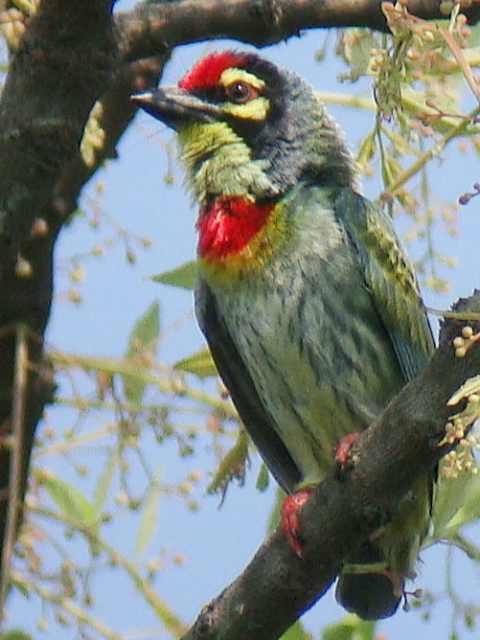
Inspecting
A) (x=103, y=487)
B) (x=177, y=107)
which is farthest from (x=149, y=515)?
(x=177, y=107)

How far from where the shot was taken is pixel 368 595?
319 cm

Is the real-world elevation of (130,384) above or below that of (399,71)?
below

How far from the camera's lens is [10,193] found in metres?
2.66

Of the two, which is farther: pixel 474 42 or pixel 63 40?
pixel 474 42

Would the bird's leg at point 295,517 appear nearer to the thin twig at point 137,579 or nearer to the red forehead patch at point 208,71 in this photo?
the thin twig at point 137,579

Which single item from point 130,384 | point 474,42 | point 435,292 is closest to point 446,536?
Result: point 435,292

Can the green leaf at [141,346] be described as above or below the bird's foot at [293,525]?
above

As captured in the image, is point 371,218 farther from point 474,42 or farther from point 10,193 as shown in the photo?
point 10,193

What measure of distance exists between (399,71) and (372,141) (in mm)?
653

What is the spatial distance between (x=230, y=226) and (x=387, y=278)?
38 cm

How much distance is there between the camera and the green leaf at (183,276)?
10.8 feet

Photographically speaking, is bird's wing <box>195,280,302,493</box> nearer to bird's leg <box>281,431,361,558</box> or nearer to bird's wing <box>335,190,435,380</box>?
bird's wing <box>335,190,435,380</box>

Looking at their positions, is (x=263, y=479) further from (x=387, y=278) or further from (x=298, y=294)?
(x=387, y=278)

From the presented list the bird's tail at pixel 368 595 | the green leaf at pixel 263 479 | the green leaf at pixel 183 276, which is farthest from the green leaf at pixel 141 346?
the bird's tail at pixel 368 595
